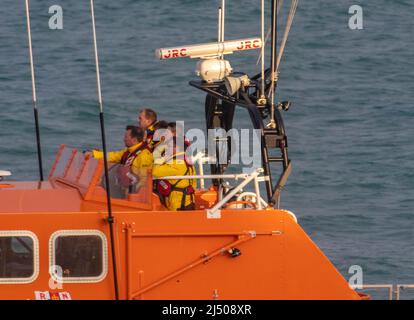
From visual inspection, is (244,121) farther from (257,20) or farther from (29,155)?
(257,20)

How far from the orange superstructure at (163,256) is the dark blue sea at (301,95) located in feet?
25.2

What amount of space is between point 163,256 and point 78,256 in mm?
806

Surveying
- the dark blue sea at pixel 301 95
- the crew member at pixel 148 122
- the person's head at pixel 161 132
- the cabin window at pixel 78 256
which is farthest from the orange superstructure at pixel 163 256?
the dark blue sea at pixel 301 95

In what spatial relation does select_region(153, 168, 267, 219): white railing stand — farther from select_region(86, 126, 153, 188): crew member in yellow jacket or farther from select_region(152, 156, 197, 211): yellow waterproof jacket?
select_region(86, 126, 153, 188): crew member in yellow jacket

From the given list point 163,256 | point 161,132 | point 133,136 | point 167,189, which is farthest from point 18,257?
point 161,132

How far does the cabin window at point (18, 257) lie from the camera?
1113cm

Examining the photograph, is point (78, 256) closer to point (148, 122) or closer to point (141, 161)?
point (141, 161)

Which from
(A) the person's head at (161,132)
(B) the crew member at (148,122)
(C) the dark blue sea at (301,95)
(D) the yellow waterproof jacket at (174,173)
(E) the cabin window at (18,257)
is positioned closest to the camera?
(E) the cabin window at (18,257)

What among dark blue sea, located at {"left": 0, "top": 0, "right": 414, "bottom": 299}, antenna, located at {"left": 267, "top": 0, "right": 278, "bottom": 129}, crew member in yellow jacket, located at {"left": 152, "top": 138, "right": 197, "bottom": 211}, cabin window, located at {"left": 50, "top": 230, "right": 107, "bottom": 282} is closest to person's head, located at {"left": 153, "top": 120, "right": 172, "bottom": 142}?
crew member in yellow jacket, located at {"left": 152, "top": 138, "right": 197, "bottom": 211}

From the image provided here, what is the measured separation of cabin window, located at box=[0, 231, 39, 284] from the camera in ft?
36.5

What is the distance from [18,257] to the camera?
1119 cm

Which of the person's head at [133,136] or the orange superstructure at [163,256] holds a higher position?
the person's head at [133,136]

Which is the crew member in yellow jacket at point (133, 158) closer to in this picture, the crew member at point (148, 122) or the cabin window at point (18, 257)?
the crew member at point (148, 122)
